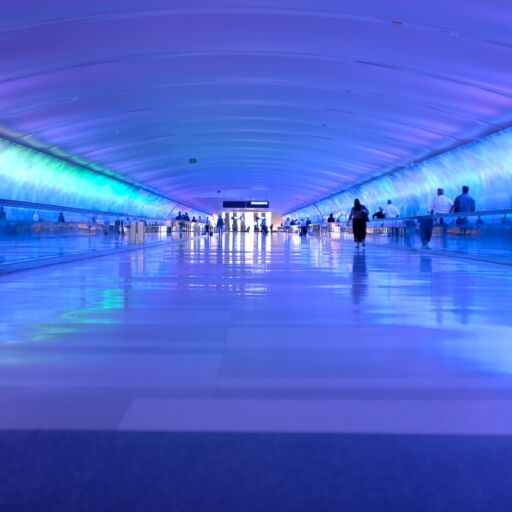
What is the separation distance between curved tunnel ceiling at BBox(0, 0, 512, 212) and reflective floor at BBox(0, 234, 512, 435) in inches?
234

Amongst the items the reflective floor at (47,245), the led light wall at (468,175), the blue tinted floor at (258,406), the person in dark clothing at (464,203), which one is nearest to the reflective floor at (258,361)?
the blue tinted floor at (258,406)

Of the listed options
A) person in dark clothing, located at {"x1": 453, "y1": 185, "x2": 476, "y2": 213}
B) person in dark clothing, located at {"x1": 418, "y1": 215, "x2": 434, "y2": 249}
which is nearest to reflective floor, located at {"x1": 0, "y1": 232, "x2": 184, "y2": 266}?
person in dark clothing, located at {"x1": 418, "y1": 215, "x2": 434, "y2": 249}

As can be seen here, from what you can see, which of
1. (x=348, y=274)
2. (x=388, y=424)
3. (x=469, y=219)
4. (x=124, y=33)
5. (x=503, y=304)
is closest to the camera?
(x=388, y=424)

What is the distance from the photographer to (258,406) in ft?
10.8

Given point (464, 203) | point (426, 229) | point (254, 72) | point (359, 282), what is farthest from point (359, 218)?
point (359, 282)

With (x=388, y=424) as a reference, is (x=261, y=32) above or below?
above

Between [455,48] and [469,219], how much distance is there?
4443 millimetres

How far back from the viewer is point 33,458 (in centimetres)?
255

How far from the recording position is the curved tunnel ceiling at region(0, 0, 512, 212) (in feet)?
41.5

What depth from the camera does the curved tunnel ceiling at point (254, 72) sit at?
12648 millimetres

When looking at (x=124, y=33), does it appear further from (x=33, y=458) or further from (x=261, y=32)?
(x=33, y=458)

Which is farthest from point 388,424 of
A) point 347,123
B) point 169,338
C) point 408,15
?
point 347,123

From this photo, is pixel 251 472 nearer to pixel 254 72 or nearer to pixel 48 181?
pixel 254 72

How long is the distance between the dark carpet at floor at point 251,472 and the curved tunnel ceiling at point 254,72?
33.9ft
